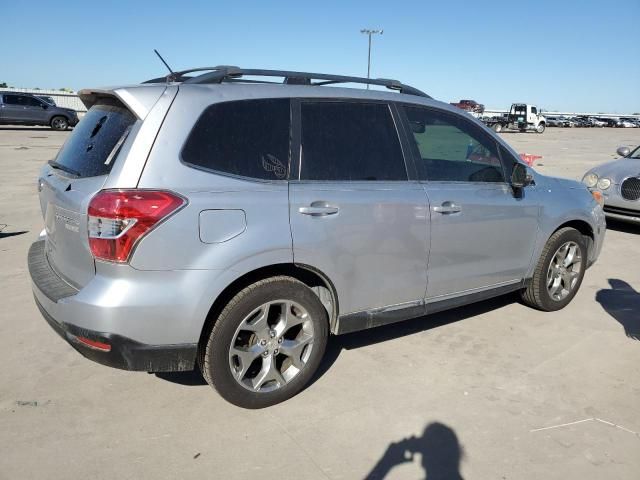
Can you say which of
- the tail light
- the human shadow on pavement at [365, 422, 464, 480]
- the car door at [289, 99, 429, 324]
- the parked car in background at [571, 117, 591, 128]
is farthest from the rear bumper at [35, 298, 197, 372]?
the parked car in background at [571, 117, 591, 128]

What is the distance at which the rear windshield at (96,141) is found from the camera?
2779 millimetres

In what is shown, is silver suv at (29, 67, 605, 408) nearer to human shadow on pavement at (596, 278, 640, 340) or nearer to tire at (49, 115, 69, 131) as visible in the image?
human shadow on pavement at (596, 278, 640, 340)

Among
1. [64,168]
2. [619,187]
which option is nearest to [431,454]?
[64,168]

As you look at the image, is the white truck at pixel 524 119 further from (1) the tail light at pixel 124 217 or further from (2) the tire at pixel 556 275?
(1) the tail light at pixel 124 217

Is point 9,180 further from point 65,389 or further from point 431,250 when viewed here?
point 431,250

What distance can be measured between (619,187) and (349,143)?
6358mm

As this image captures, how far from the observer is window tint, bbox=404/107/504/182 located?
144 inches

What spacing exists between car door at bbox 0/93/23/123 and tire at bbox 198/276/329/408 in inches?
1062

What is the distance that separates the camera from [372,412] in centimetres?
308

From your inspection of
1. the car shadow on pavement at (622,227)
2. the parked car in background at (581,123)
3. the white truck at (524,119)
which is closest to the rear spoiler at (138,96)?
the car shadow on pavement at (622,227)

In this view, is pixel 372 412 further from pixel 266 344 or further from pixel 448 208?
pixel 448 208

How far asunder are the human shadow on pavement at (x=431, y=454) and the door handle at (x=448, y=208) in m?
1.40

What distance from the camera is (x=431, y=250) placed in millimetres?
3582

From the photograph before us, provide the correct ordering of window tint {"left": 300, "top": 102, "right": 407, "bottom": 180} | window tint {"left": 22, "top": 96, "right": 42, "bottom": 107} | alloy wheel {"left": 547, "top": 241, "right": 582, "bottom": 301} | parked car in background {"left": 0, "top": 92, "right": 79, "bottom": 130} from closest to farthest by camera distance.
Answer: window tint {"left": 300, "top": 102, "right": 407, "bottom": 180} < alloy wheel {"left": 547, "top": 241, "right": 582, "bottom": 301} < parked car in background {"left": 0, "top": 92, "right": 79, "bottom": 130} < window tint {"left": 22, "top": 96, "right": 42, "bottom": 107}
